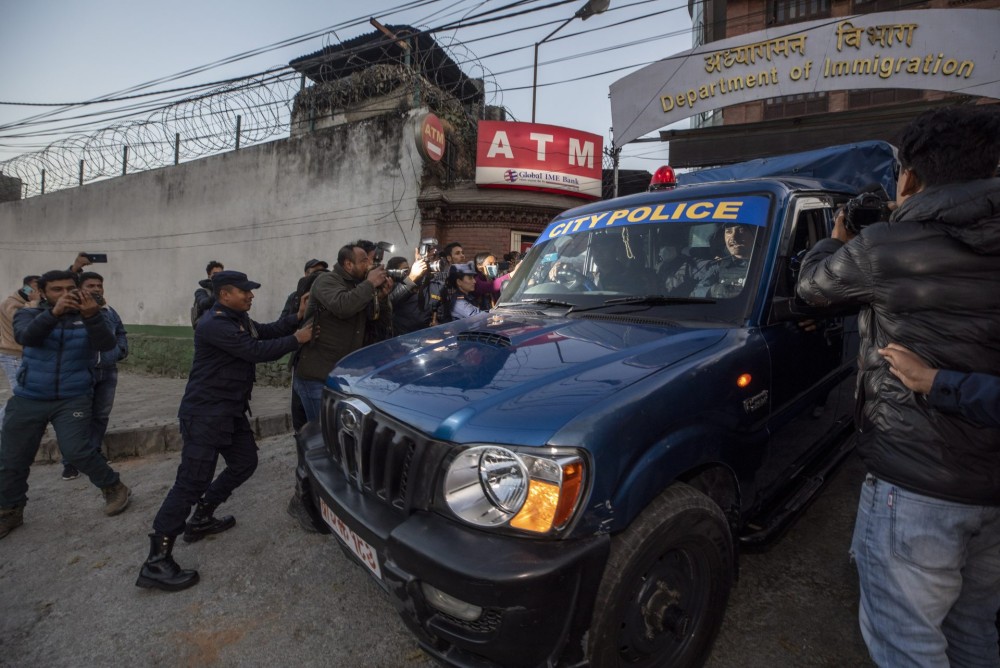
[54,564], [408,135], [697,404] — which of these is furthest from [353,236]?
[697,404]

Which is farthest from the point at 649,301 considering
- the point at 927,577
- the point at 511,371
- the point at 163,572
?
the point at 163,572

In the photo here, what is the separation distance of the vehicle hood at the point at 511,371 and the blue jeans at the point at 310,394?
1111 millimetres

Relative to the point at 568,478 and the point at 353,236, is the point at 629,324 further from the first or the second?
the point at 353,236

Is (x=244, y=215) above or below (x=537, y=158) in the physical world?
below

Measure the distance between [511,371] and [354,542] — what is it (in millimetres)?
879

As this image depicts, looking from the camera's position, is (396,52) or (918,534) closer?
(918,534)

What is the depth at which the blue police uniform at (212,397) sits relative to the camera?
2762 millimetres

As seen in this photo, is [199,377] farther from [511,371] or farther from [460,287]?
[460,287]

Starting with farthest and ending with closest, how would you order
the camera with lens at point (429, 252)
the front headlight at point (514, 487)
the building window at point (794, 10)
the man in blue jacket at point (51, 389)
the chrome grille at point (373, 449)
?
the building window at point (794, 10)
the camera with lens at point (429, 252)
the man in blue jacket at point (51, 389)
the chrome grille at point (373, 449)
the front headlight at point (514, 487)

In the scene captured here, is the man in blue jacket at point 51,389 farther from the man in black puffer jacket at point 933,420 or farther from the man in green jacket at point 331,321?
the man in black puffer jacket at point 933,420

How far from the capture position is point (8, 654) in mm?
2219

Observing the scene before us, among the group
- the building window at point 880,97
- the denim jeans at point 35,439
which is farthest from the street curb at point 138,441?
the building window at point 880,97

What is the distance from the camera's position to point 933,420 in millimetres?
1310

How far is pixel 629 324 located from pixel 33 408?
4020 mm
